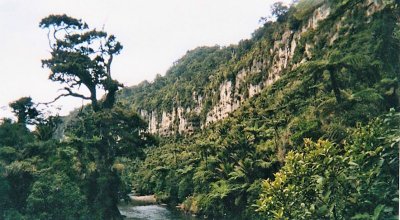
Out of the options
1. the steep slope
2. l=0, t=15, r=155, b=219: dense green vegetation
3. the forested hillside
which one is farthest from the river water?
the steep slope

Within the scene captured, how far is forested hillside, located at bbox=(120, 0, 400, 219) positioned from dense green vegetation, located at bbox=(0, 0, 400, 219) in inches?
1.8

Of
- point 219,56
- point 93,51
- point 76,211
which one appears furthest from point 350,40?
point 219,56

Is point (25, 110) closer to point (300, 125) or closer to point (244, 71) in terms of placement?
point (300, 125)

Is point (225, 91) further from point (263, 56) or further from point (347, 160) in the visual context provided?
point (347, 160)

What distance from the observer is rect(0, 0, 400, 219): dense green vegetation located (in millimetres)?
7660

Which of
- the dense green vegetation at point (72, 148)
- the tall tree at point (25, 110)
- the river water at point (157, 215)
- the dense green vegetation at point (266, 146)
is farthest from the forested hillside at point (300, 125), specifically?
the tall tree at point (25, 110)

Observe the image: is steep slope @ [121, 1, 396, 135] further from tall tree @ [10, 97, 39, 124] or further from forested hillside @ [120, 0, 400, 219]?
tall tree @ [10, 97, 39, 124]

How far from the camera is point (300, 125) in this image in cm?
2262

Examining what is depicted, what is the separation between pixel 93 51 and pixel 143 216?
14.4 metres

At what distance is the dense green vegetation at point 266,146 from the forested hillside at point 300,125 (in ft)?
0.15

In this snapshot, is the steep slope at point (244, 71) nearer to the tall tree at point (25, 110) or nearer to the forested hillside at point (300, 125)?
the forested hillside at point (300, 125)

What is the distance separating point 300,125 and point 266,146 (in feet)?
18.3

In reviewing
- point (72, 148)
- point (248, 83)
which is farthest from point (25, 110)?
point (248, 83)

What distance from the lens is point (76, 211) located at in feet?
61.2
